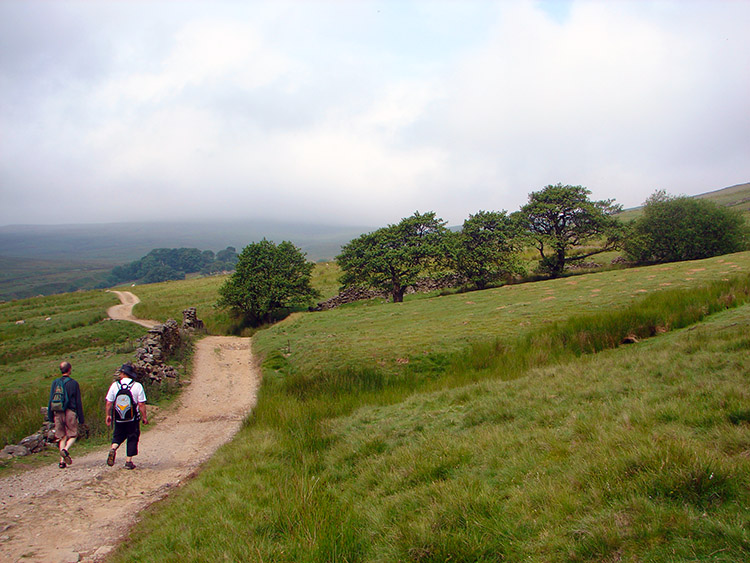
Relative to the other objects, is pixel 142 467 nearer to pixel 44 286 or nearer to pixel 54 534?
pixel 54 534

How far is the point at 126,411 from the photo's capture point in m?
8.53

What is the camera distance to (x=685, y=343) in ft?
30.4

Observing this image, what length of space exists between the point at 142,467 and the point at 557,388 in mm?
9610

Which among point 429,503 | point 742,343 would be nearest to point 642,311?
point 742,343

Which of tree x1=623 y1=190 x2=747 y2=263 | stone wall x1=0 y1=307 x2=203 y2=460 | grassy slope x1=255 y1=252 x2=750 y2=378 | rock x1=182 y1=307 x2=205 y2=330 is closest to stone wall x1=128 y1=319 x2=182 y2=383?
stone wall x1=0 y1=307 x2=203 y2=460

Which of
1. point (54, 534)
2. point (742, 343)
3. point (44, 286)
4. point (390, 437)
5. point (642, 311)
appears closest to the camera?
point (54, 534)

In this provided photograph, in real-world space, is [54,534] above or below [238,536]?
below

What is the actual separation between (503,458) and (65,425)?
9819 mm

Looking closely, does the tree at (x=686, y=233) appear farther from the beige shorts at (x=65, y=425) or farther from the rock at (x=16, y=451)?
the rock at (x=16, y=451)

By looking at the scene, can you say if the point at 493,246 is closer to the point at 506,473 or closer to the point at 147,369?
the point at 147,369

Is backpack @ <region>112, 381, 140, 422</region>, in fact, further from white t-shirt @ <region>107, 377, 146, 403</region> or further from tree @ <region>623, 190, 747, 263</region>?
tree @ <region>623, 190, 747, 263</region>

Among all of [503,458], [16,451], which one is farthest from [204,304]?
[503,458]

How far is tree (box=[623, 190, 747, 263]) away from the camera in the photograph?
109ft

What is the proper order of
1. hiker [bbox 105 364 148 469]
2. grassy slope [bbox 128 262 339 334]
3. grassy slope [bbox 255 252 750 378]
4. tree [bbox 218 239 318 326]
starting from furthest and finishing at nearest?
grassy slope [bbox 128 262 339 334], tree [bbox 218 239 318 326], grassy slope [bbox 255 252 750 378], hiker [bbox 105 364 148 469]
